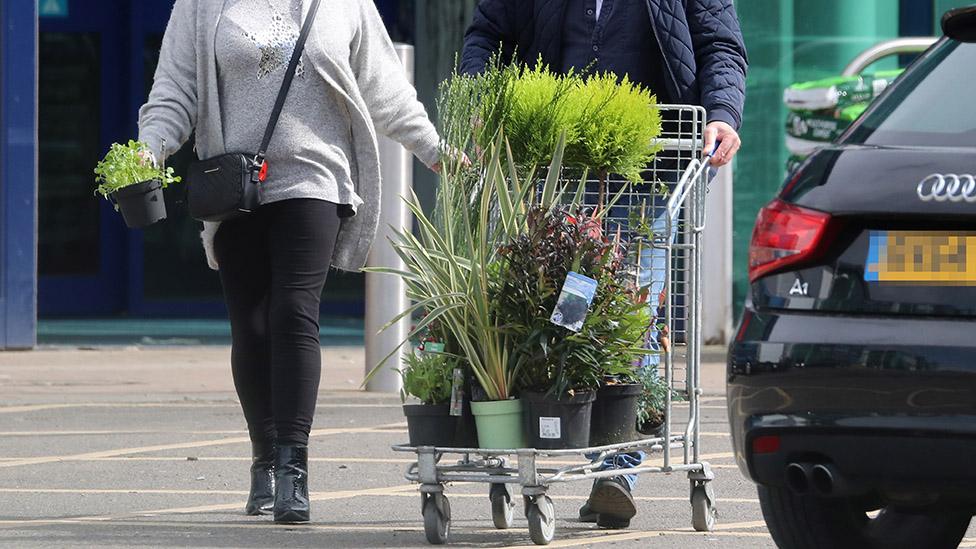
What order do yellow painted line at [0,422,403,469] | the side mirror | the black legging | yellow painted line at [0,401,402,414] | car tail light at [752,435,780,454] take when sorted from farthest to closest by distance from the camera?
yellow painted line at [0,401,402,414] → yellow painted line at [0,422,403,469] → the black legging → the side mirror → car tail light at [752,435,780,454]

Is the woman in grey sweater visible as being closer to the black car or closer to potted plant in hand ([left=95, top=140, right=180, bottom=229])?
potted plant in hand ([left=95, top=140, right=180, bottom=229])

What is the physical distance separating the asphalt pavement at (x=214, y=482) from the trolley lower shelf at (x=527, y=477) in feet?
0.25

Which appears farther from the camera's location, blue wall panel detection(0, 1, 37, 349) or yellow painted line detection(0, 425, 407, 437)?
blue wall panel detection(0, 1, 37, 349)

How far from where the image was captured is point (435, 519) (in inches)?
207

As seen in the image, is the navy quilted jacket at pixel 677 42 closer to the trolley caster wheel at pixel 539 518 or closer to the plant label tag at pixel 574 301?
the plant label tag at pixel 574 301

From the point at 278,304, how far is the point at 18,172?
22.9 ft

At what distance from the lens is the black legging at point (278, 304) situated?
226 inches

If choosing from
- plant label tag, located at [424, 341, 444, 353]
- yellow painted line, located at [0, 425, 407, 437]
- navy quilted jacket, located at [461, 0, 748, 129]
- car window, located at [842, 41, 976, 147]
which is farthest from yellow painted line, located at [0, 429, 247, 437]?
car window, located at [842, 41, 976, 147]

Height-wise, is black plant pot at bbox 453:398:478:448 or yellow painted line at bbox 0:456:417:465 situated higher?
black plant pot at bbox 453:398:478:448

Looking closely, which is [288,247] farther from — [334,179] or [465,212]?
[465,212]

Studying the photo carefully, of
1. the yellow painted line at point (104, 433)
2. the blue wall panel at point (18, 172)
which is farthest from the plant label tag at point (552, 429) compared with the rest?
the blue wall panel at point (18, 172)

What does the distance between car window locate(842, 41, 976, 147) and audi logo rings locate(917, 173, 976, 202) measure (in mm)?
116

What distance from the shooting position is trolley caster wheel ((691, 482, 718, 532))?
5578 mm

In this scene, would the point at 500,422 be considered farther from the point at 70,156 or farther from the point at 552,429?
the point at 70,156
